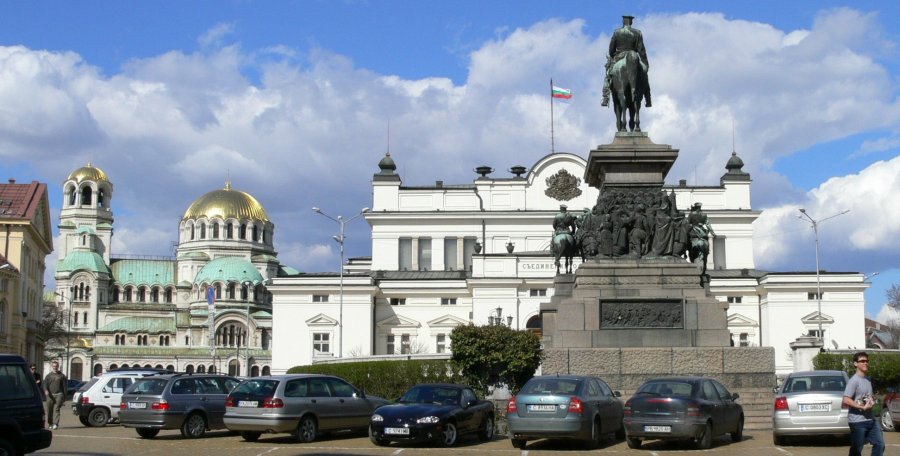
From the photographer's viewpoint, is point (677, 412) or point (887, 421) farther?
point (887, 421)

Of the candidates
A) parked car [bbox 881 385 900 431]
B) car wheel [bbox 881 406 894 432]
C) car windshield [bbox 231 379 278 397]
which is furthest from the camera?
car wheel [bbox 881 406 894 432]

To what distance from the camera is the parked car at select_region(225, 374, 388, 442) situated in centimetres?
2341

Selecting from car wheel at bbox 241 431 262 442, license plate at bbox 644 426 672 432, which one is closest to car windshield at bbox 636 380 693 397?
license plate at bbox 644 426 672 432

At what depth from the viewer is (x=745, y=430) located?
2512cm

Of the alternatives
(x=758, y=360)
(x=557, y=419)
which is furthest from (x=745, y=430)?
(x=557, y=419)

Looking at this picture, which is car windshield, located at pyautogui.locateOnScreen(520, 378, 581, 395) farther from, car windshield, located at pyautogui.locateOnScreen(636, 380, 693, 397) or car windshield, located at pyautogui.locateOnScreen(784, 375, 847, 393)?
car windshield, located at pyautogui.locateOnScreen(784, 375, 847, 393)

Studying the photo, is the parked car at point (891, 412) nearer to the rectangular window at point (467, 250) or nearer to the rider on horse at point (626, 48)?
the rider on horse at point (626, 48)

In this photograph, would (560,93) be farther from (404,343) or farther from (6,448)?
(6,448)

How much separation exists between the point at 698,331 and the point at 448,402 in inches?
259

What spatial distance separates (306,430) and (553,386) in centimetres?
580

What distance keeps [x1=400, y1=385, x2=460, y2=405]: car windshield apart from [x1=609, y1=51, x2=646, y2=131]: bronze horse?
915 centimetres

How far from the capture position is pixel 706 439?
21.0 m

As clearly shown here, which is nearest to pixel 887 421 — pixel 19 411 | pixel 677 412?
pixel 677 412

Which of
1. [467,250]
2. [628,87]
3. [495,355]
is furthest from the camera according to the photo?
[467,250]
